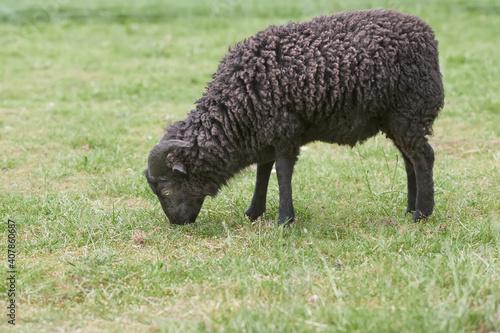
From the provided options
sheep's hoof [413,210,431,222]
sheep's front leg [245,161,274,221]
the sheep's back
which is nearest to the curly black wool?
the sheep's back

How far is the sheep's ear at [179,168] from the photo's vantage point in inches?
213

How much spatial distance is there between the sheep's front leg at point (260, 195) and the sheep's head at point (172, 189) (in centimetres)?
56

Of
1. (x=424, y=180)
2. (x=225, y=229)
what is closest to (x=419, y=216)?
(x=424, y=180)

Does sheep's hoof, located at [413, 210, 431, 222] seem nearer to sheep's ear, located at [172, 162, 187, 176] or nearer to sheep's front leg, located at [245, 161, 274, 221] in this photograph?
sheep's front leg, located at [245, 161, 274, 221]

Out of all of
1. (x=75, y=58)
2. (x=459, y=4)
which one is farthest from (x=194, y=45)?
(x=459, y=4)

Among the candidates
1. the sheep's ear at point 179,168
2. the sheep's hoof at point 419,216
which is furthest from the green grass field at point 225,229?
the sheep's ear at point 179,168

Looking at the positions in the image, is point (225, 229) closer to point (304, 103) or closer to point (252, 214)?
point (252, 214)

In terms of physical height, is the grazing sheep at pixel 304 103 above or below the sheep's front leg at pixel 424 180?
above

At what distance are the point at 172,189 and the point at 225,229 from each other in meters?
0.63

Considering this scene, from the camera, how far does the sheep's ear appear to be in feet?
17.7

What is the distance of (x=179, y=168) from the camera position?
5.40m

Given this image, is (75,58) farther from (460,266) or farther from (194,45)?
Answer: (460,266)

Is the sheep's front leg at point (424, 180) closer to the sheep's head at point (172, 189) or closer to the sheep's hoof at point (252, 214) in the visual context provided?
the sheep's hoof at point (252, 214)

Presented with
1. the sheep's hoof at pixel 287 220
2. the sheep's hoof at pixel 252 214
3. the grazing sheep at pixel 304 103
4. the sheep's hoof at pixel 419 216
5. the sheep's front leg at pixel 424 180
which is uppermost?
the grazing sheep at pixel 304 103
